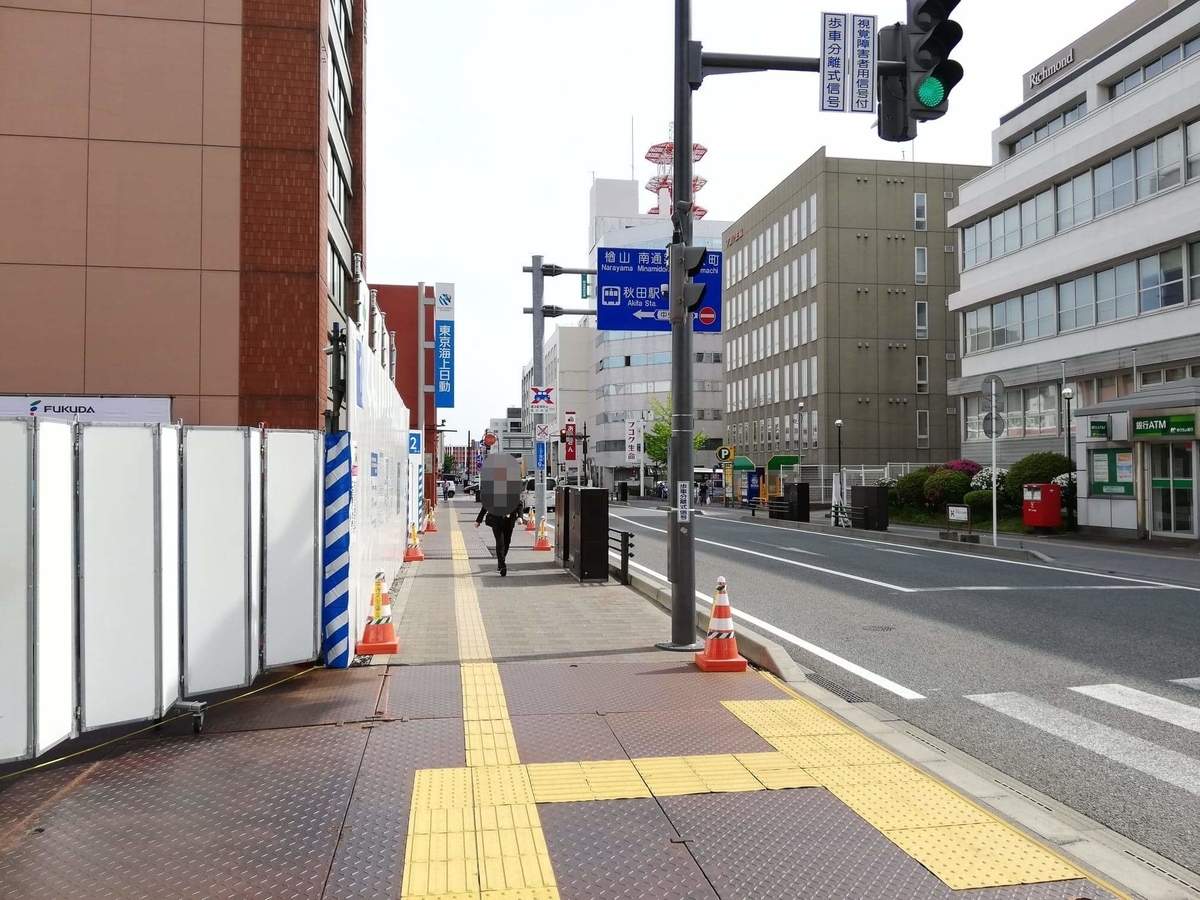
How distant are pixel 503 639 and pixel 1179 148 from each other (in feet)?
91.8

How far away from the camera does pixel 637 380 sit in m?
105

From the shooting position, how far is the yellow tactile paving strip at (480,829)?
3.85 metres

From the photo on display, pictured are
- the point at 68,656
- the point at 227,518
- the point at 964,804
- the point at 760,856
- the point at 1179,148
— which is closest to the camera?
the point at 760,856

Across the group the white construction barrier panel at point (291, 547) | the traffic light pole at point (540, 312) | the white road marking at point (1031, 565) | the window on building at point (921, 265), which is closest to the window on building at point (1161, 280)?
the white road marking at point (1031, 565)

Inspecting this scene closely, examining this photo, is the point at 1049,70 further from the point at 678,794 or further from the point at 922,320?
the point at 678,794

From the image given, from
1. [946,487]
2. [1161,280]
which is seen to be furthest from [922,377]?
[1161,280]

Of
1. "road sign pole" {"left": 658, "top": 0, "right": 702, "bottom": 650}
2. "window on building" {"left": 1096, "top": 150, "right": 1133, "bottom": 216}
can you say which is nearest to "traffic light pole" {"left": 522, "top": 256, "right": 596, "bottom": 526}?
"road sign pole" {"left": 658, "top": 0, "right": 702, "bottom": 650}

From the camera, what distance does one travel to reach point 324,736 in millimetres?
6000

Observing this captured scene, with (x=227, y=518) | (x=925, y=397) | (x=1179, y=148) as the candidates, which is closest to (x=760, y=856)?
(x=227, y=518)

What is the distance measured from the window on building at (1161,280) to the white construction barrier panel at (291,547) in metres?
28.7

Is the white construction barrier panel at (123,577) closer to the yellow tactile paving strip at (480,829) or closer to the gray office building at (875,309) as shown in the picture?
the yellow tactile paving strip at (480,829)

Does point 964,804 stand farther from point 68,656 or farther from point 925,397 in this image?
point 925,397

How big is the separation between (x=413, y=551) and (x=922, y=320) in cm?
4880

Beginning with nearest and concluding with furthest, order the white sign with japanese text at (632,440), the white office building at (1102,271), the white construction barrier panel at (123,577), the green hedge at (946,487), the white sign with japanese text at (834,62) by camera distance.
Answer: the white construction barrier panel at (123,577)
the white sign with japanese text at (834,62)
the white office building at (1102,271)
the green hedge at (946,487)
the white sign with japanese text at (632,440)
